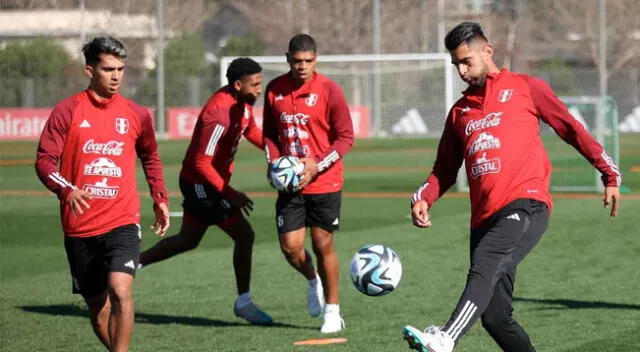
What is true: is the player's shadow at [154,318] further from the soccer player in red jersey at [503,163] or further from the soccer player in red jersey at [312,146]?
the soccer player in red jersey at [503,163]

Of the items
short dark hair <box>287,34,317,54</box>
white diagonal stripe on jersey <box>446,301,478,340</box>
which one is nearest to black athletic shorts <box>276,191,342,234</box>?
short dark hair <box>287,34,317,54</box>

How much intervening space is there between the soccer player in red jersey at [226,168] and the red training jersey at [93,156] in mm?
2695

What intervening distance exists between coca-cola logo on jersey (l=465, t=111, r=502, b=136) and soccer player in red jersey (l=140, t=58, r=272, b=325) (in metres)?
3.63

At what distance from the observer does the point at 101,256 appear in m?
8.36

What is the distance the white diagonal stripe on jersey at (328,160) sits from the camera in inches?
400

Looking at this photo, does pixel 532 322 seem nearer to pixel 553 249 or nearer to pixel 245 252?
pixel 245 252

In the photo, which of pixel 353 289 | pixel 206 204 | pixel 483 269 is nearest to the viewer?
pixel 483 269

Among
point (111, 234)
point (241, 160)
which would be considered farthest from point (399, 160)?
point (111, 234)

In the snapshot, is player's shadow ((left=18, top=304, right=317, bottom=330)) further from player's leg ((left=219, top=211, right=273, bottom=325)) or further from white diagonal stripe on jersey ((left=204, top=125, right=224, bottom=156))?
white diagonal stripe on jersey ((left=204, top=125, right=224, bottom=156))

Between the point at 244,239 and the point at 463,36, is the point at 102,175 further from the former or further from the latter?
the point at 244,239

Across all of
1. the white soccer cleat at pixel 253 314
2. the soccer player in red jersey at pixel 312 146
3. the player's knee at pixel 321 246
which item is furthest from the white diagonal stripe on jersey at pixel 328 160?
Answer: the white soccer cleat at pixel 253 314

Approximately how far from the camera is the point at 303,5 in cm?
6931

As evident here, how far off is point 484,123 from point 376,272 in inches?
44.8

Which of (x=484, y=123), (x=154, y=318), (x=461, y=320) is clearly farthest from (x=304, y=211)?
(x=461, y=320)
